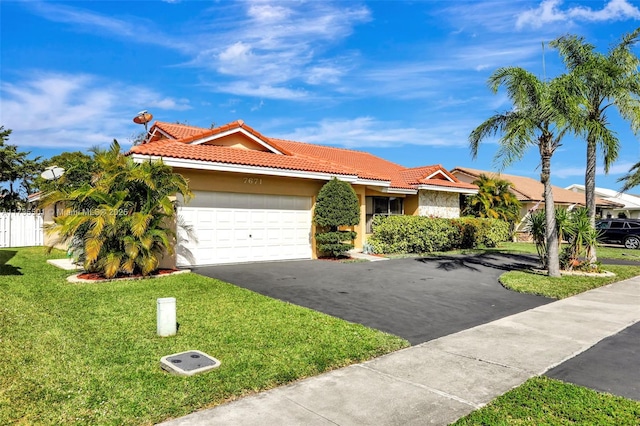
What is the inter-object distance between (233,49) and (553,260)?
14.2m

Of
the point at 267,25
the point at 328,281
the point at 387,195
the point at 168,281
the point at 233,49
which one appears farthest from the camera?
the point at 387,195

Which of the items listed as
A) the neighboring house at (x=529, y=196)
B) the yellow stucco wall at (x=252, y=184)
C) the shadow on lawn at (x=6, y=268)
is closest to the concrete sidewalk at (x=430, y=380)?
the yellow stucco wall at (x=252, y=184)

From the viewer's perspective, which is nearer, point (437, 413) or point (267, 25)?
point (437, 413)

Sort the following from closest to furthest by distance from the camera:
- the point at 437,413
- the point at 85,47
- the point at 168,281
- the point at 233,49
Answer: the point at 437,413, the point at 168,281, the point at 85,47, the point at 233,49

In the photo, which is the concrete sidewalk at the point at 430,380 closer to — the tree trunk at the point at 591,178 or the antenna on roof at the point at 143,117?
the tree trunk at the point at 591,178

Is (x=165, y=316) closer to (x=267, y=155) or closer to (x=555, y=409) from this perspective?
(x=555, y=409)

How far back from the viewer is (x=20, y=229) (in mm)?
22969

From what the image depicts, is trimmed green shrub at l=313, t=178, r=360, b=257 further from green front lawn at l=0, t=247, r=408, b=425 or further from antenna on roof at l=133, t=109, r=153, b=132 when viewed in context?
antenna on roof at l=133, t=109, r=153, b=132

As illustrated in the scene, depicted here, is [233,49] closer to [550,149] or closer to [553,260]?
[550,149]

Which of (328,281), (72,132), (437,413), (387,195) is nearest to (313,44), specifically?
(387,195)

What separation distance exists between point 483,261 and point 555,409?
13516 mm

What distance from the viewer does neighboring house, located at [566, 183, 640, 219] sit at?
42312mm

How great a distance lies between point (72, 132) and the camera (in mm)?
26141

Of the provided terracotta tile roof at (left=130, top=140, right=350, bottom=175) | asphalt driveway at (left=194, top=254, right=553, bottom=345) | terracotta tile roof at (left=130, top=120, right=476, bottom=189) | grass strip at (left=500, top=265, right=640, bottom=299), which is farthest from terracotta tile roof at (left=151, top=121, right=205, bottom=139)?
grass strip at (left=500, top=265, right=640, bottom=299)
